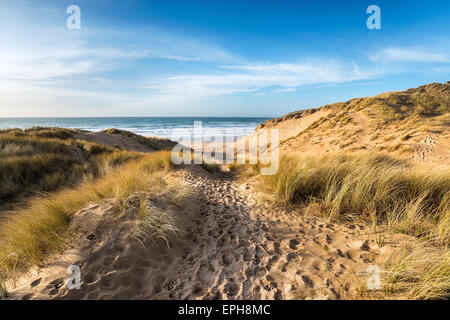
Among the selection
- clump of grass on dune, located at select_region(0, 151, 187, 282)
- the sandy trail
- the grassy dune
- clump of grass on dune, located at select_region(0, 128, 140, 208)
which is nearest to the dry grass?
the grassy dune

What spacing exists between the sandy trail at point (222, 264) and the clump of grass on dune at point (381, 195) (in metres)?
0.53

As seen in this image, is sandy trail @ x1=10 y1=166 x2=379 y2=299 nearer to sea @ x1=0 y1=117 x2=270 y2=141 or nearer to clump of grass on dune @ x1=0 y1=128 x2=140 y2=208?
clump of grass on dune @ x1=0 y1=128 x2=140 y2=208

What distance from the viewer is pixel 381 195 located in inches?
128

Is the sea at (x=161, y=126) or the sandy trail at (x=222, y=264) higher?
the sea at (x=161, y=126)

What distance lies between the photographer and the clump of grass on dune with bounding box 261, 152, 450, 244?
109 inches

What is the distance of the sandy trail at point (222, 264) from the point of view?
198 cm

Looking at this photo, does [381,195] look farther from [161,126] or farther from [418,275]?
[161,126]

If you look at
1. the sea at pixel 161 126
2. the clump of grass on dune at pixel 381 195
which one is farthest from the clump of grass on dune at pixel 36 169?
the sea at pixel 161 126

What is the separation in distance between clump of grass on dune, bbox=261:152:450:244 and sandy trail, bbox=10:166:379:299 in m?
0.53

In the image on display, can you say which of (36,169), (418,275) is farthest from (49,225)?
(36,169)

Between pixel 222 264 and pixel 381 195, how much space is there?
3.23 metres

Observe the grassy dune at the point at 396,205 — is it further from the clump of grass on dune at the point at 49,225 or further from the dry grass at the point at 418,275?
the clump of grass on dune at the point at 49,225
